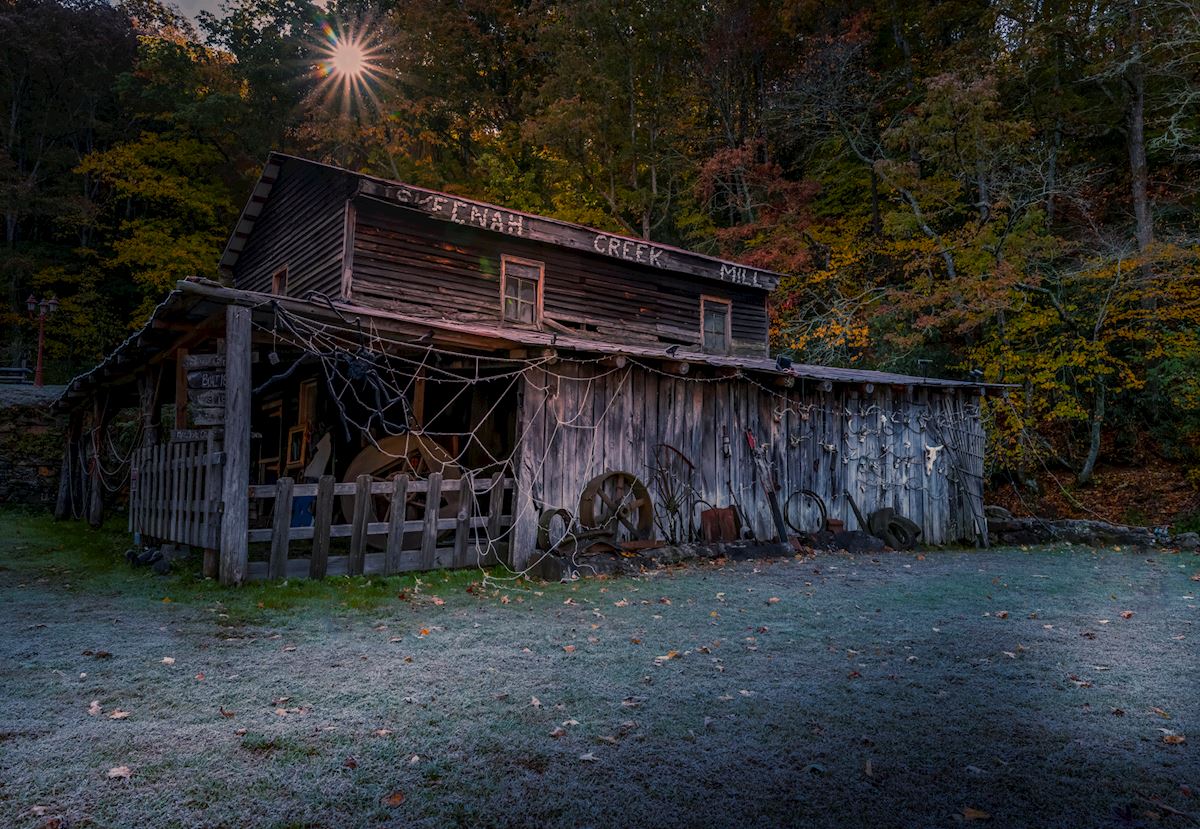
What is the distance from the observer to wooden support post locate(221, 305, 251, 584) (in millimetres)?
7508

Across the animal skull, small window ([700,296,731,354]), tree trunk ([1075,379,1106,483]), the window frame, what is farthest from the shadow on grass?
tree trunk ([1075,379,1106,483])

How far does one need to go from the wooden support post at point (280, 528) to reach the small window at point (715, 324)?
12.7 meters

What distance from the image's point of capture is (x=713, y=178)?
25844mm

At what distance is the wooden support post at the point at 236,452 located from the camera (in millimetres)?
7508

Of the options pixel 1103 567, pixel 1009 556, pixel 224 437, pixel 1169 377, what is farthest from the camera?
pixel 1169 377

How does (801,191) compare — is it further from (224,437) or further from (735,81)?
(224,437)

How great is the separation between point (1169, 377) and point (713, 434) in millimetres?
13122

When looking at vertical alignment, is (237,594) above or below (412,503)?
below

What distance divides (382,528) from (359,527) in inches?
11.1

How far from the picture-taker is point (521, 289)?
A: 51.7ft

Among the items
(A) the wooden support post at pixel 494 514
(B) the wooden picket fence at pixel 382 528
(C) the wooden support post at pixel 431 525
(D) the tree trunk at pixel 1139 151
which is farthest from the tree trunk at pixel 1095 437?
(C) the wooden support post at pixel 431 525

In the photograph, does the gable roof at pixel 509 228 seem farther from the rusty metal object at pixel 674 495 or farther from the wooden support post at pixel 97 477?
the rusty metal object at pixel 674 495

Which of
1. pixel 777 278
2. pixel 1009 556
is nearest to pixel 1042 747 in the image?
pixel 1009 556

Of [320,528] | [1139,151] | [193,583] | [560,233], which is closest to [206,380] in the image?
[320,528]
